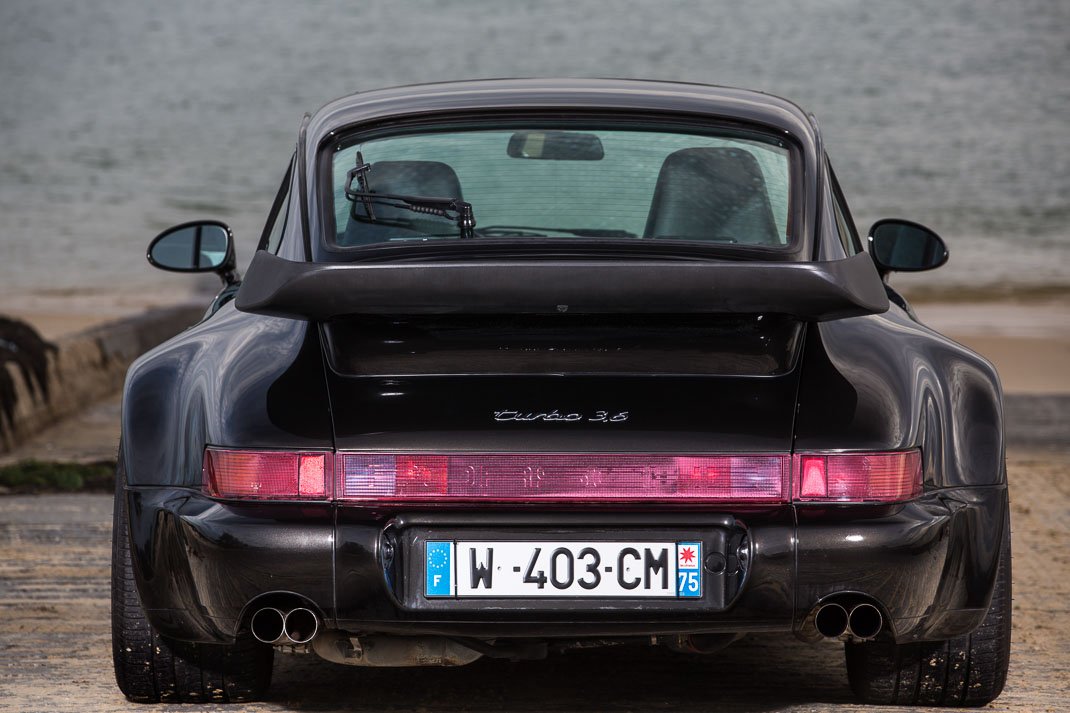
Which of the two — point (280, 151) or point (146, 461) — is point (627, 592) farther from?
point (280, 151)

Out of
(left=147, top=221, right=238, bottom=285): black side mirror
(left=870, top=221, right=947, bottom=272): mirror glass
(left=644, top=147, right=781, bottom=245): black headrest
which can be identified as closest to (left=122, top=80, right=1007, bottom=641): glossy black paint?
(left=644, top=147, right=781, bottom=245): black headrest

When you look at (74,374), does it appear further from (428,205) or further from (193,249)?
(428,205)

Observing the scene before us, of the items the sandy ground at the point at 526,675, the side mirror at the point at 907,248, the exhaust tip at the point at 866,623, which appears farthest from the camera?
the side mirror at the point at 907,248

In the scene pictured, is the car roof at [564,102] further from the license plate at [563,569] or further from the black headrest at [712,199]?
the license plate at [563,569]

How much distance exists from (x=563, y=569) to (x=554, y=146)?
1.20 metres

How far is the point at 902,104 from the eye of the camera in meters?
42.4

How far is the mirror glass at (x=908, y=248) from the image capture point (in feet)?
15.3

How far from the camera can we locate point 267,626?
353 centimetres

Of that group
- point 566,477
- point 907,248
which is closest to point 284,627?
point 566,477

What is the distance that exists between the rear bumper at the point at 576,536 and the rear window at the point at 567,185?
759 mm

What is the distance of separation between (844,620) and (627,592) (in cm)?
47

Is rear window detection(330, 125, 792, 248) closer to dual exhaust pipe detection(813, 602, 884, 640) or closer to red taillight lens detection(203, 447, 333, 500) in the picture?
red taillight lens detection(203, 447, 333, 500)

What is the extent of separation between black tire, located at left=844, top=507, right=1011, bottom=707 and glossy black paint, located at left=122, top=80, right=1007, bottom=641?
1.03ft

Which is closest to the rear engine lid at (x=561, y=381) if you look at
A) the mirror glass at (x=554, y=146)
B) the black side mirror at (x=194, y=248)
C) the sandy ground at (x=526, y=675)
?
the mirror glass at (x=554, y=146)
